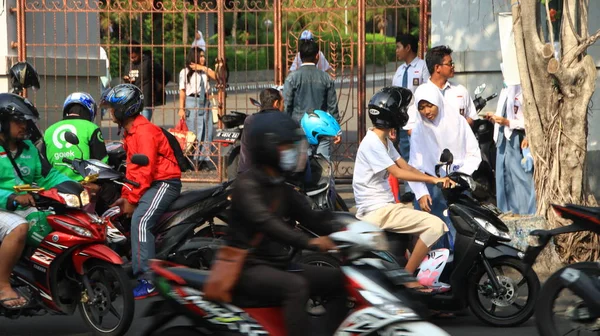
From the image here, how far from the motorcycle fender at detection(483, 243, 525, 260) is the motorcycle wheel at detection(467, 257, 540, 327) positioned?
3 centimetres

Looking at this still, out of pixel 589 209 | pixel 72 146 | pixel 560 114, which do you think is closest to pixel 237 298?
pixel 589 209

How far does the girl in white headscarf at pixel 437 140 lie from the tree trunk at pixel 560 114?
0.82 m

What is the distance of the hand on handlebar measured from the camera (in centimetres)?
466

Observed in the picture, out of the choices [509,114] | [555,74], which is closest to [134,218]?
[555,74]

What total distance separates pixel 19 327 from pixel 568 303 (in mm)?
3581

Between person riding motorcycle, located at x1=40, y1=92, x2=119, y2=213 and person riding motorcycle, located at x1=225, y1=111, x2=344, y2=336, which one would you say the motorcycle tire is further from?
person riding motorcycle, located at x1=225, y1=111, x2=344, y2=336

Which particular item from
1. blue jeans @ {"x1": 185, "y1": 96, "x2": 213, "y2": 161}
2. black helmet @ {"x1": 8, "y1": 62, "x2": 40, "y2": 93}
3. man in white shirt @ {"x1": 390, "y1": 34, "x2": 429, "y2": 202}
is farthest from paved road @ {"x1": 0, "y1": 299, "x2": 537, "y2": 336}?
blue jeans @ {"x1": 185, "y1": 96, "x2": 213, "y2": 161}

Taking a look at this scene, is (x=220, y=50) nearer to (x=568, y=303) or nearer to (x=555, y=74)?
(x=555, y=74)

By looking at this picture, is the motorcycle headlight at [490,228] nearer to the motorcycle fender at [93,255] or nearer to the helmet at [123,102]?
the motorcycle fender at [93,255]

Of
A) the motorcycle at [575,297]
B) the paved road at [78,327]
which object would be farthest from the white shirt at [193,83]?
the motorcycle at [575,297]

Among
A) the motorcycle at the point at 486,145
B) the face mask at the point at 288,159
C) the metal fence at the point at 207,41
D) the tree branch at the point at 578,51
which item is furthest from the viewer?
the metal fence at the point at 207,41

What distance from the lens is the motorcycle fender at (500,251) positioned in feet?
22.9

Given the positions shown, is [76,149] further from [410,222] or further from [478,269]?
[478,269]

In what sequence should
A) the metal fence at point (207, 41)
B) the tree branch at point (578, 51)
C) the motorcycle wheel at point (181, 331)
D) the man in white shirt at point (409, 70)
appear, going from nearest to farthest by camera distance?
1. the motorcycle wheel at point (181, 331)
2. the tree branch at point (578, 51)
3. the man in white shirt at point (409, 70)
4. the metal fence at point (207, 41)
